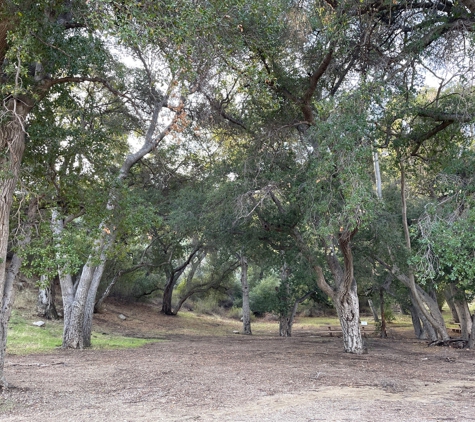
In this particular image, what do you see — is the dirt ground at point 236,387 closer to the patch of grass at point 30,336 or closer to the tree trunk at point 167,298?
the patch of grass at point 30,336

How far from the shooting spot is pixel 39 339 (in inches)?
566

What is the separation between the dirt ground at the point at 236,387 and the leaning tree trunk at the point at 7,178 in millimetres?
1321

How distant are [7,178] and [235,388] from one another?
15.7ft

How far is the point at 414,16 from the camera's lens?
991 centimetres

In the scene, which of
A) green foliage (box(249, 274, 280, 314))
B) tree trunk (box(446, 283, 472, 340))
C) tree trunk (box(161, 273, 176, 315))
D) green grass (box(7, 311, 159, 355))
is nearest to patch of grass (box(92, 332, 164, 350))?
green grass (box(7, 311, 159, 355))

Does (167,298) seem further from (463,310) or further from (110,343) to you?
(463,310)

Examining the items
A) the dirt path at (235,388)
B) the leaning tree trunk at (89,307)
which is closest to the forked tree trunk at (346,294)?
the dirt path at (235,388)

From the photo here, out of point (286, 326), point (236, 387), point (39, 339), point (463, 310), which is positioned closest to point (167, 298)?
point (286, 326)

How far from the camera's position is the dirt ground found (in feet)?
17.9

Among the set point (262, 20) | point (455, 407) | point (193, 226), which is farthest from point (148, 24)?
point (193, 226)

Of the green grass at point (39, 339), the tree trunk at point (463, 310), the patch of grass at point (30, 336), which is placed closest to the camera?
the patch of grass at point (30, 336)

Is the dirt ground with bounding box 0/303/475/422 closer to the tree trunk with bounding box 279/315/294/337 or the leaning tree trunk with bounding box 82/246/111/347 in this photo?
the leaning tree trunk with bounding box 82/246/111/347

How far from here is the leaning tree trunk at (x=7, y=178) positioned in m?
6.45

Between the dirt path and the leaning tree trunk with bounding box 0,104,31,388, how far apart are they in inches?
51.5
